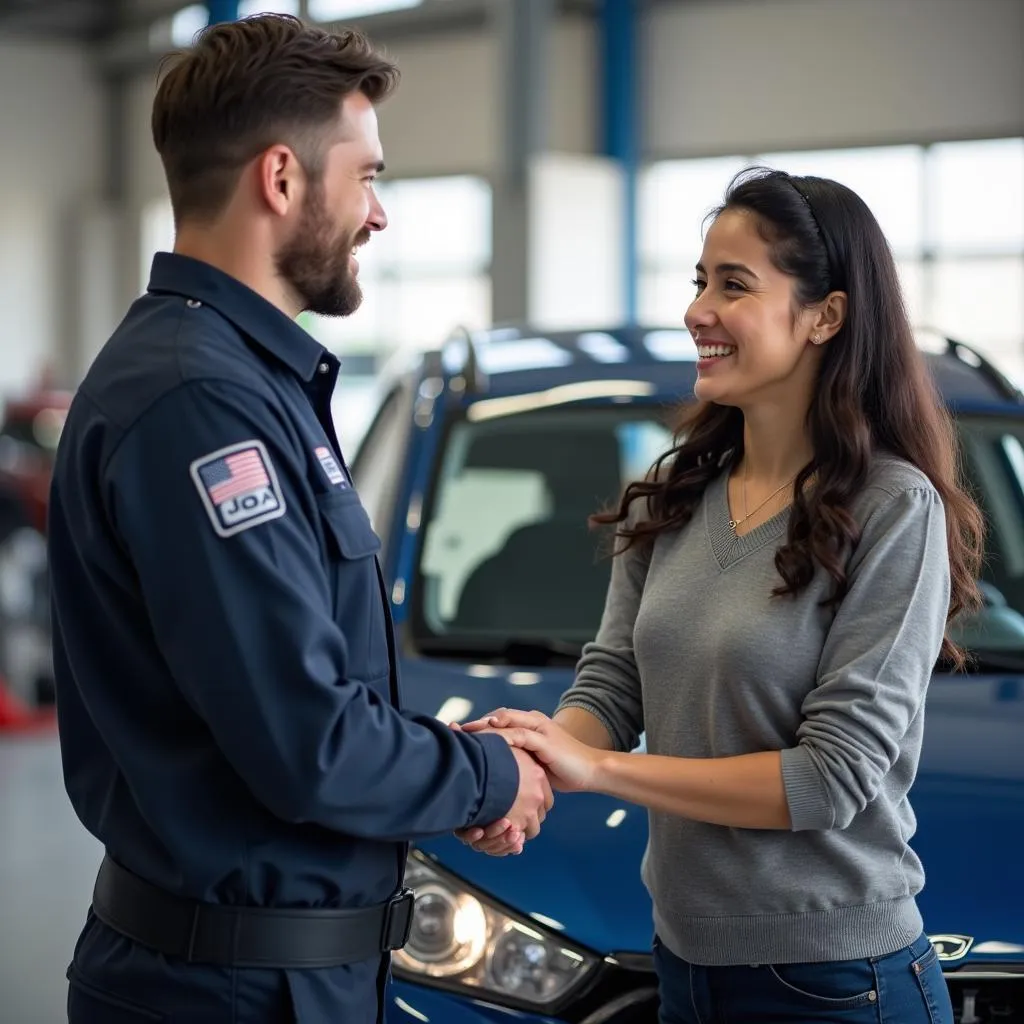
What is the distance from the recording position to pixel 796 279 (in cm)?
182

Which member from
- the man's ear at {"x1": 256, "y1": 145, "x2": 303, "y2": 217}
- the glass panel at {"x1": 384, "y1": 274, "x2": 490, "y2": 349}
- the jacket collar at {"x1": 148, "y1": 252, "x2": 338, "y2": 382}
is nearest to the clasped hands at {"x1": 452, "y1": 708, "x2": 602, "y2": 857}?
the jacket collar at {"x1": 148, "y1": 252, "x2": 338, "y2": 382}

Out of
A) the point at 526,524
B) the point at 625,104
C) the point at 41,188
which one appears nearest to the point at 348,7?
the point at 625,104

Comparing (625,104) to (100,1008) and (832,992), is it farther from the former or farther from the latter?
(100,1008)

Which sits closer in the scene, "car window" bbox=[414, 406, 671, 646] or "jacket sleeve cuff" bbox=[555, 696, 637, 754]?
"jacket sleeve cuff" bbox=[555, 696, 637, 754]

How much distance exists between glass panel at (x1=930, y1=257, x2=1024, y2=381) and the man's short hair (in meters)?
10.2

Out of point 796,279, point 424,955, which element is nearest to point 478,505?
point 424,955

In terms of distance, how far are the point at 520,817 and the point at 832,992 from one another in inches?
14.6

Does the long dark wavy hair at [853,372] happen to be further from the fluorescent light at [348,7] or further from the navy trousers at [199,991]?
the fluorescent light at [348,7]

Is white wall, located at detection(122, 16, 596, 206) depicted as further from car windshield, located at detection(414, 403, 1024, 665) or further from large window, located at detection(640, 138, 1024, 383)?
car windshield, located at detection(414, 403, 1024, 665)

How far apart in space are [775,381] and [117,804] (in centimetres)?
85

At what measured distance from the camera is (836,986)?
170 centimetres

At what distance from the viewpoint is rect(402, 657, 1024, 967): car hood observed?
2.07 metres

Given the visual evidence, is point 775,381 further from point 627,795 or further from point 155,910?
point 155,910

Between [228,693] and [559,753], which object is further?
[559,753]
